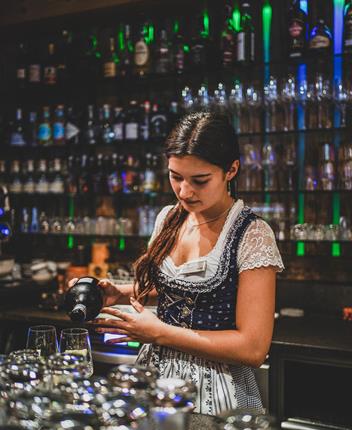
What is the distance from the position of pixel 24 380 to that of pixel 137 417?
0.32 metres

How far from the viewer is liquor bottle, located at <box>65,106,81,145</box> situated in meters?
4.29

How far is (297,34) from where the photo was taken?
358cm

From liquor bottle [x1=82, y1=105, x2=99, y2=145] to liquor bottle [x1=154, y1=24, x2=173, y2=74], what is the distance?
0.62 meters

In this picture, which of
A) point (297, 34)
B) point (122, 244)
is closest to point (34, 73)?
point (122, 244)

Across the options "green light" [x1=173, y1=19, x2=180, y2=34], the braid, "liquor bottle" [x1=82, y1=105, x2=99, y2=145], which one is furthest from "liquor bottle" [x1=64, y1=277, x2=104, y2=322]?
"green light" [x1=173, y1=19, x2=180, y2=34]

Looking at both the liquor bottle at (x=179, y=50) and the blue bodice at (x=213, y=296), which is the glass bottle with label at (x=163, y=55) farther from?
the blue bodice at (x=213, y=296)

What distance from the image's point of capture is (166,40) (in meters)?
4.05

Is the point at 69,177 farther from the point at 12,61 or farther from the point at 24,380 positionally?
the point at 24,380

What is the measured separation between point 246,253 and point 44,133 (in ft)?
9.94

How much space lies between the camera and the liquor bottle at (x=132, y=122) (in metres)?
4.05

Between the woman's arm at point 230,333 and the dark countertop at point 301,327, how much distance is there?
1.18 metres

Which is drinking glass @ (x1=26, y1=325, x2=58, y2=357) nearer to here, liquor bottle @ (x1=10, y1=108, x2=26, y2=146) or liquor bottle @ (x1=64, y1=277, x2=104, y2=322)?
liquor bottle @ (x1=64, y1=277, x2=104, y2=322)

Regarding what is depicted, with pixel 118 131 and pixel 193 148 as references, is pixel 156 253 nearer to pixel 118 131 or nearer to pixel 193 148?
pixel 193 148

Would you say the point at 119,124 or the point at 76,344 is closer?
the point at 76,344
